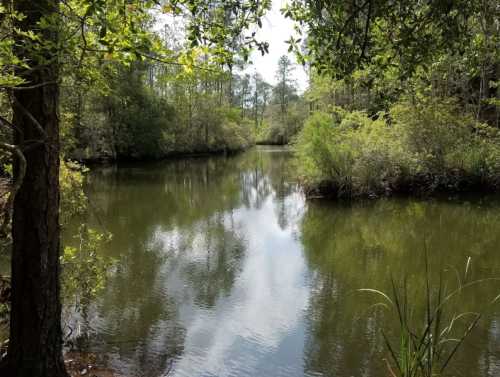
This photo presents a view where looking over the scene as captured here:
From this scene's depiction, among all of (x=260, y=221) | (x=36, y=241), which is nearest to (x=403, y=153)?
(x=260, y=221)

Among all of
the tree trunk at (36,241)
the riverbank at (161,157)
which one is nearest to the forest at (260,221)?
the tree trunk at (36,241)

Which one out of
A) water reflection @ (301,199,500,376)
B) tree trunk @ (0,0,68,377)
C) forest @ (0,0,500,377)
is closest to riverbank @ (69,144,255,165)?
forest @ (0,0,500,377)

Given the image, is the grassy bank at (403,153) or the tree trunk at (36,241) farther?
the grassy bank at (403,153)

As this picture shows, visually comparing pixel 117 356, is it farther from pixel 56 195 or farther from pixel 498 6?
pixel 498 6

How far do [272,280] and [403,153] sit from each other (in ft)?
29.2

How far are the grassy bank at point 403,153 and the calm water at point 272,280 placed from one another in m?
0.99

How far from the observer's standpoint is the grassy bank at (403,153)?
13.8 metres

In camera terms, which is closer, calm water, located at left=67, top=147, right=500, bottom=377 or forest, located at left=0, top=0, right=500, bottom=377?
forest, located at left=0, top=0, right=500, bottom=377

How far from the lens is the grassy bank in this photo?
1381 cm

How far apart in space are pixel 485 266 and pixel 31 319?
24.7ft

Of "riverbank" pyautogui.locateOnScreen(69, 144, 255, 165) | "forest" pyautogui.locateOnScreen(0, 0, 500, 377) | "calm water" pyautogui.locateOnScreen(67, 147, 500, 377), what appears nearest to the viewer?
"forest" pyautogui.locateOnScreen(0, 0, 500, 377)

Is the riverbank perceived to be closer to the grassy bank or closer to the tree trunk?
the grassy bank

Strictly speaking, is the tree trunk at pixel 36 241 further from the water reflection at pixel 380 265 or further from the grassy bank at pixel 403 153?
the grassy bank at pixel 403 153

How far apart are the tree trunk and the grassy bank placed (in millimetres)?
11255
